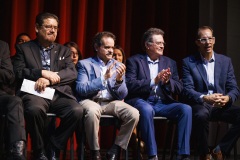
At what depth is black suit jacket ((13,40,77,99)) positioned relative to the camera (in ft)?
12.4

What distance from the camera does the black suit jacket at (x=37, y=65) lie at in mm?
3794

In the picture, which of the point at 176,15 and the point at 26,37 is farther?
the point at 176,15

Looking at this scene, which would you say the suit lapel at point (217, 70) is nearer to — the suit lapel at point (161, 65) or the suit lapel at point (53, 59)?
the suit lapel at point (161, 65)

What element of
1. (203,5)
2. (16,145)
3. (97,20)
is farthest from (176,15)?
(16,145)

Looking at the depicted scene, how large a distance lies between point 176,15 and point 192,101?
2.02m

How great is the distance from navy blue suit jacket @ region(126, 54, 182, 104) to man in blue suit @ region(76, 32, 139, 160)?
0.13 meters

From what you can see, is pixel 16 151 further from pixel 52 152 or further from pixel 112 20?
pixel 112 20

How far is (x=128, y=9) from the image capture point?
5684mm

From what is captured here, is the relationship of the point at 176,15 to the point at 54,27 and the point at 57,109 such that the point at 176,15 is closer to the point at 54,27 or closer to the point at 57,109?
the point at 54,27

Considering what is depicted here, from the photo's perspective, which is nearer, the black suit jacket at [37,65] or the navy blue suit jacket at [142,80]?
the black suit jacket at [37,65]

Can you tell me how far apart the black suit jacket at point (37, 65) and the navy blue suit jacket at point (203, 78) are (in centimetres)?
111

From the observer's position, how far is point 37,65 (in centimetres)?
390

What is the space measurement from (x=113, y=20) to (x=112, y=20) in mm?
31

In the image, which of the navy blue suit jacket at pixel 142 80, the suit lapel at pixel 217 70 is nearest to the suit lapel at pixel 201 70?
the suit lapel at pixel 217 70
